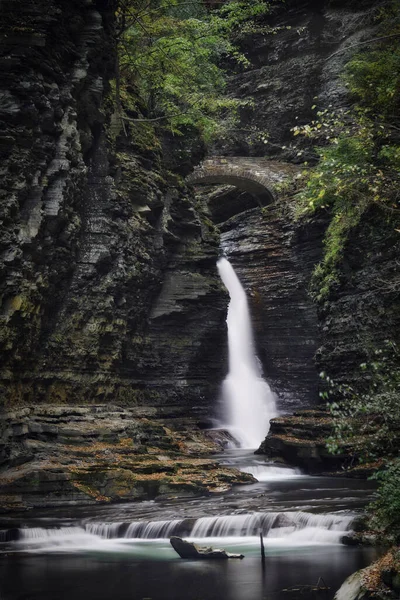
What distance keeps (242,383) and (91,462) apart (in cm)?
1376

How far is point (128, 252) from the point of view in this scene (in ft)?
80.2

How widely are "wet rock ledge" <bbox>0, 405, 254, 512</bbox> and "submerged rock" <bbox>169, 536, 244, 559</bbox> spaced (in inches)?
186

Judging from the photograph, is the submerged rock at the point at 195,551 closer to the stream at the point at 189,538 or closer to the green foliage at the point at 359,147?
the stream at the point at 189,538

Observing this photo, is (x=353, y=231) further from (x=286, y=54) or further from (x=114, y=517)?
(x=286, y=54)

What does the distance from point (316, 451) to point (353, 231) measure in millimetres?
8117

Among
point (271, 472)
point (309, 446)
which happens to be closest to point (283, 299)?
point (309, 446)

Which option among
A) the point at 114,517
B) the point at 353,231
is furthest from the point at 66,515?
the point at 353,231

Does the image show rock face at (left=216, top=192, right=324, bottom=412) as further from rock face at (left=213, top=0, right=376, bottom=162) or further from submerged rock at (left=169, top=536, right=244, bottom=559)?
submerged rock at (left=169, top=536, right=244, bottom=559)

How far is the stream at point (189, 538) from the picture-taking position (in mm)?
9781

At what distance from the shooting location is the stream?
32.1 ft

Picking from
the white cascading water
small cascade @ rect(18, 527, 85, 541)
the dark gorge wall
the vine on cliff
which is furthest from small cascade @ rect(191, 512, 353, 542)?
the white cascading water

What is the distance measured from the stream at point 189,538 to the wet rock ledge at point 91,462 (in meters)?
0.72

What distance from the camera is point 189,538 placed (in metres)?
13.1

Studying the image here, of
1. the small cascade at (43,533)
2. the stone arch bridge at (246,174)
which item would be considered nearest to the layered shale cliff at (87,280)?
the small cascade at (43,533)
